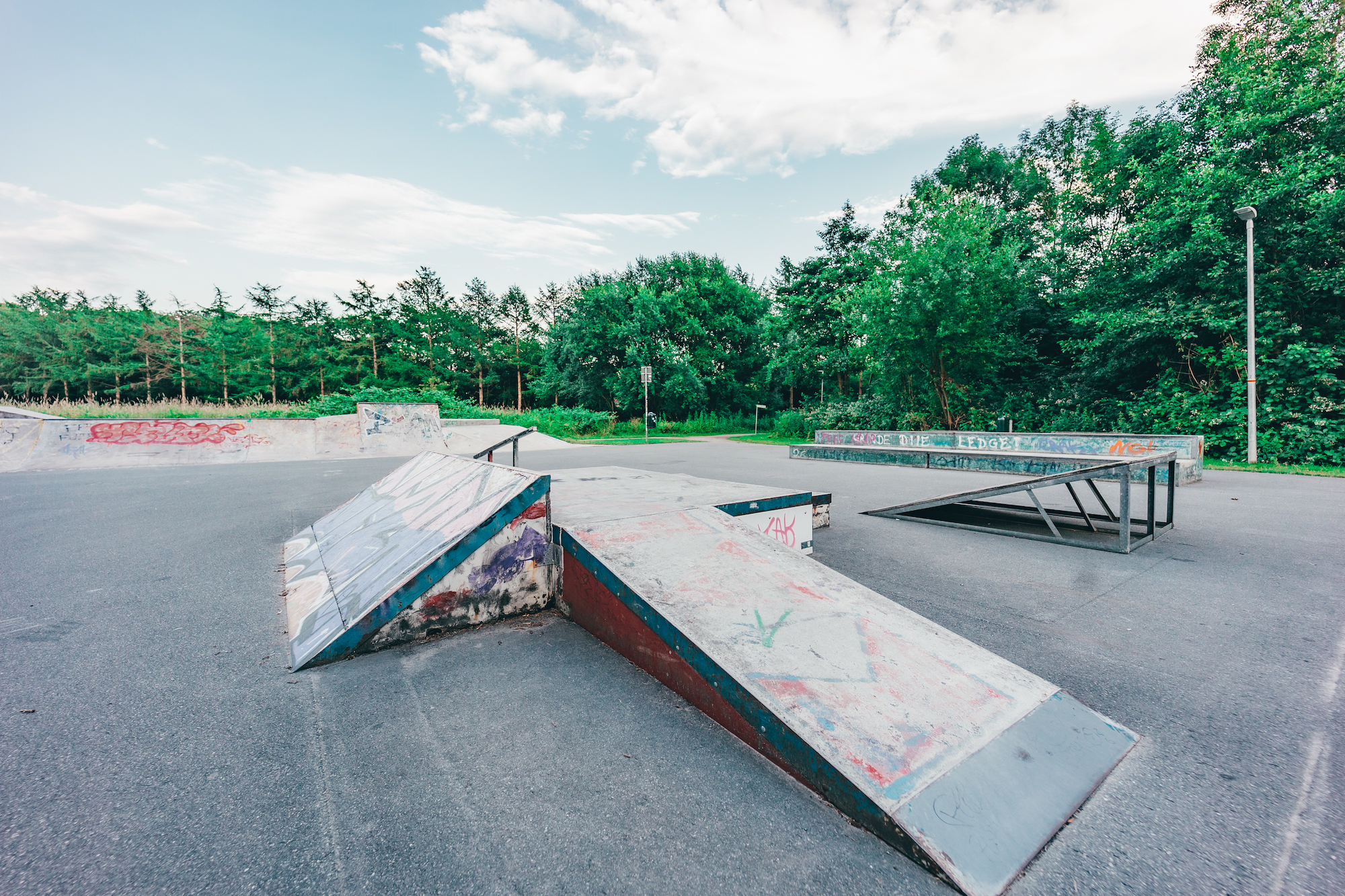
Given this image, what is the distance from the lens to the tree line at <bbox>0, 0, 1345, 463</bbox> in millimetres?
11523

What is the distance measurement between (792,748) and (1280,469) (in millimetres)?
13944

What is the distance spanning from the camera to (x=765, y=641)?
7.59ft

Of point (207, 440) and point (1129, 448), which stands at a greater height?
point (207, 440)

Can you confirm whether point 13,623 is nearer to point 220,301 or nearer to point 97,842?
point 97,842

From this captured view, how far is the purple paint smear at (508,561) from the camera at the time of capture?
3.20 meters

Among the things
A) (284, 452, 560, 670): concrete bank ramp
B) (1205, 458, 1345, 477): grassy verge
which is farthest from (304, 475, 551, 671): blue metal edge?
(1205, 458, 1345, 477): grassy verge

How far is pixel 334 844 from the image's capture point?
1593 mm

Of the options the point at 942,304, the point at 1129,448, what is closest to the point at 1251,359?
the point at 1129,448

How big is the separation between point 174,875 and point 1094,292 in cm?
1935

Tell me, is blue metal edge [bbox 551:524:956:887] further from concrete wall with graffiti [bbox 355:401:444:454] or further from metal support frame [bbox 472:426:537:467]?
concrete wall with graffiti [bbox 355:401:444:454]

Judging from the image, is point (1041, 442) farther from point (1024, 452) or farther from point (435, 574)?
point (435, 574)

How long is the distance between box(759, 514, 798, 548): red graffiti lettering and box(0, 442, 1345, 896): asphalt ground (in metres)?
0.78

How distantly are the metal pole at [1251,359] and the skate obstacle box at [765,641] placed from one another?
12575 millimetres

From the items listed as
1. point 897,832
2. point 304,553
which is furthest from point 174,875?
point 304,553
